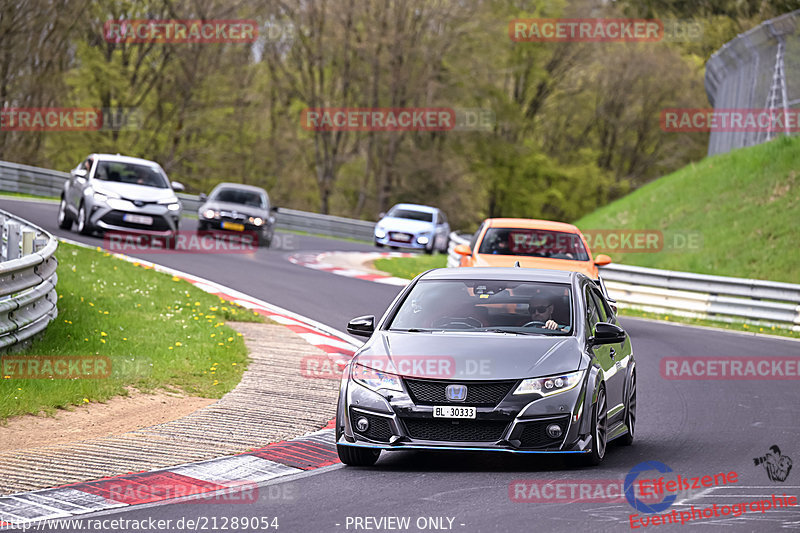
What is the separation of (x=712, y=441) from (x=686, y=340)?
9080mm

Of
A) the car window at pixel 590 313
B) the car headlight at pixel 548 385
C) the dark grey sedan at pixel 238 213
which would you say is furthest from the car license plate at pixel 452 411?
the dark grey sedan at pixel 238 213

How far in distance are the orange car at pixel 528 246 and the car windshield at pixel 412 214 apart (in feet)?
73.5

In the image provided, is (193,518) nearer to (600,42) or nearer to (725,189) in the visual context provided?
(725,189)

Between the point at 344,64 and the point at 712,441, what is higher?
the point at 344,64

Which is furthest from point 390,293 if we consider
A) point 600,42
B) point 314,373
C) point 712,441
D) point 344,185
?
point 600,42

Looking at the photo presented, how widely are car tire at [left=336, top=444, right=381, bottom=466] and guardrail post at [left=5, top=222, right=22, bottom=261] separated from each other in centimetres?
757

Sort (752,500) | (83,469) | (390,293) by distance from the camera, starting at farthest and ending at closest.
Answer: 1. (390,293)
2. (83,469)
3. (752,500)

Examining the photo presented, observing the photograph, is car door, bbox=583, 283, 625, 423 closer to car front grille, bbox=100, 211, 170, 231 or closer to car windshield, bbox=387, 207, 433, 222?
car front grille, bbox=100, 211, 170, 231

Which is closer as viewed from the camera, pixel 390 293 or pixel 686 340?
pixel 686 340

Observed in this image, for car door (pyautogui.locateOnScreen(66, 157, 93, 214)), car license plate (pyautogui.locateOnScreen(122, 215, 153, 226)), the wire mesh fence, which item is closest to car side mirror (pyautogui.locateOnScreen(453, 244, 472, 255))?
car license plate (pyautogui.locateOnScreen(122, 215, 153, 226))

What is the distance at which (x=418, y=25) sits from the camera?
192 ft

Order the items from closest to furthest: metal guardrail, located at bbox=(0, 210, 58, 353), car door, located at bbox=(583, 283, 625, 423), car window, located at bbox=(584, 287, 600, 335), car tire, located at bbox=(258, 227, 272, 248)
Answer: car door, located at bbox=(583, 283, 625, 423) < car window, located at bbox=(584, 287, 600, 335) < metal guardrail, located at bbox=(0, 210, 58, 353) < car tire, located at bbox=(258, 227, 272, 248)

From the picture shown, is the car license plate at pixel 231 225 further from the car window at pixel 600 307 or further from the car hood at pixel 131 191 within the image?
the car window at pixel 600 307

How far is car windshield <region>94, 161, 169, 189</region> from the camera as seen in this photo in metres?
25.6
